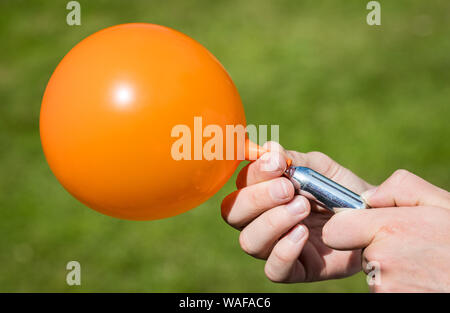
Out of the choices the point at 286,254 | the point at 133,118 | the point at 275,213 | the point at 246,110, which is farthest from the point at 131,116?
the point at 246,110

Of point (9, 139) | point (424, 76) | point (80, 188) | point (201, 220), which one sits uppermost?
point (424, 76)

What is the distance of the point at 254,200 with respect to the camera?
4.50 ft

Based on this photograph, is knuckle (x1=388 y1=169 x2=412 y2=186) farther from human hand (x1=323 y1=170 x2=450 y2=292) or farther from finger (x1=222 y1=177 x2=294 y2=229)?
finger (x1=222 y1=177 x2=294 y2=229)

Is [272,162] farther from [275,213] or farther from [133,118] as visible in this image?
[133,118]

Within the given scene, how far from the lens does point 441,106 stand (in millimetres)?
3855

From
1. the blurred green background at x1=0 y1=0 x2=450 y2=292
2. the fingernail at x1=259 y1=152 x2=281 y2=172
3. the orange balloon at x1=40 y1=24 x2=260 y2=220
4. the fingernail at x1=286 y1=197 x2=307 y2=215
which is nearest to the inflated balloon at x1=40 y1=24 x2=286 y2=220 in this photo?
the orange balloon at x1=40 y1=24 x2=260 y2=220

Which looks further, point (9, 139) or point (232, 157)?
point (9, 139)

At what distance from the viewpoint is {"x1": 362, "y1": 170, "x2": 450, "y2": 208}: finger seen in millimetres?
1191

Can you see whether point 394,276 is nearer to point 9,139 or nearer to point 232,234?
point 232,234

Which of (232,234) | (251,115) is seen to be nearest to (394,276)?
(232,234)

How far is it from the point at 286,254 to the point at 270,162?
289 millimetres

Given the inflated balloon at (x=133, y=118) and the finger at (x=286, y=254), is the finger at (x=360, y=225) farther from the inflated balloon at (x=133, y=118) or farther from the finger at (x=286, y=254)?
the inflated balloon at (x=133, y=118)
